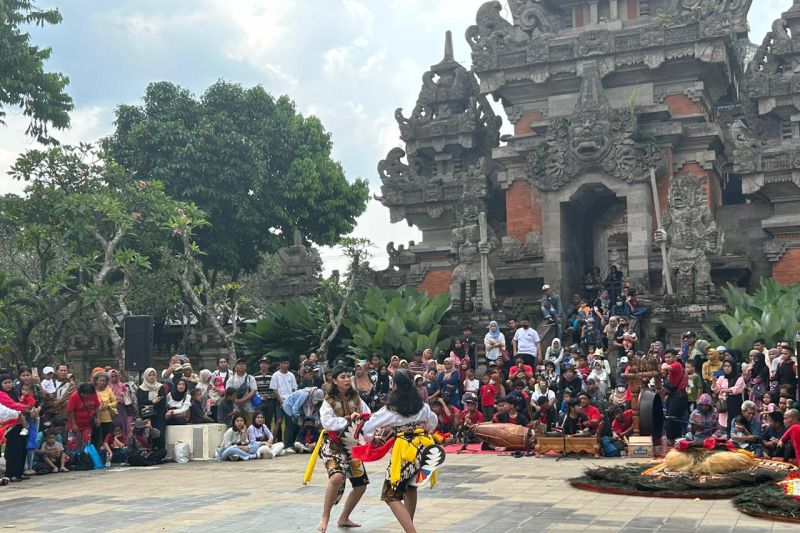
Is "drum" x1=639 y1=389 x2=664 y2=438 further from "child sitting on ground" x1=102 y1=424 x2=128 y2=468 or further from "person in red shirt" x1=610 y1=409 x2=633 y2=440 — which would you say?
"child sitting on ground" x1=102 y1=424 x2=128 y2=468

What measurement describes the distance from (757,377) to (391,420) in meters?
8.91

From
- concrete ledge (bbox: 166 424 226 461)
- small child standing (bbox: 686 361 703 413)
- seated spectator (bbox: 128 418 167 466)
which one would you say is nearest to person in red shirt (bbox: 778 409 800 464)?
small child standing (bbox: 686 361 703 413)

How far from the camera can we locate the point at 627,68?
3080cm

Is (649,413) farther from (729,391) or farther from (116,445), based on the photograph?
(116,445)

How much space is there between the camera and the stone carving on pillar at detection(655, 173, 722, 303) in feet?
77.2

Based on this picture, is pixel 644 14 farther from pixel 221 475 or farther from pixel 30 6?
pixel 221 475

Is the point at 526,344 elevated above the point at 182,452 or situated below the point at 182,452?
above

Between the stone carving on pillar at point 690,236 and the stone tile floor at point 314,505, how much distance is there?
9931 millimetres

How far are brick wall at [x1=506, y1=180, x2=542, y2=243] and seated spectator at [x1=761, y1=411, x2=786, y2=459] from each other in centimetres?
1724

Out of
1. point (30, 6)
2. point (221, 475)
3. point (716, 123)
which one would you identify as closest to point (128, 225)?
point (30, 6)

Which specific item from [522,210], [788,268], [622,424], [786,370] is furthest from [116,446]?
[788,268]

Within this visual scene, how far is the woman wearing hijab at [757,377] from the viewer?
1535 cm

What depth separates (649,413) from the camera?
45.1 ft

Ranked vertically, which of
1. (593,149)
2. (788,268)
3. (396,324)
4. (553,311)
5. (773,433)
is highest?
(593,149)
